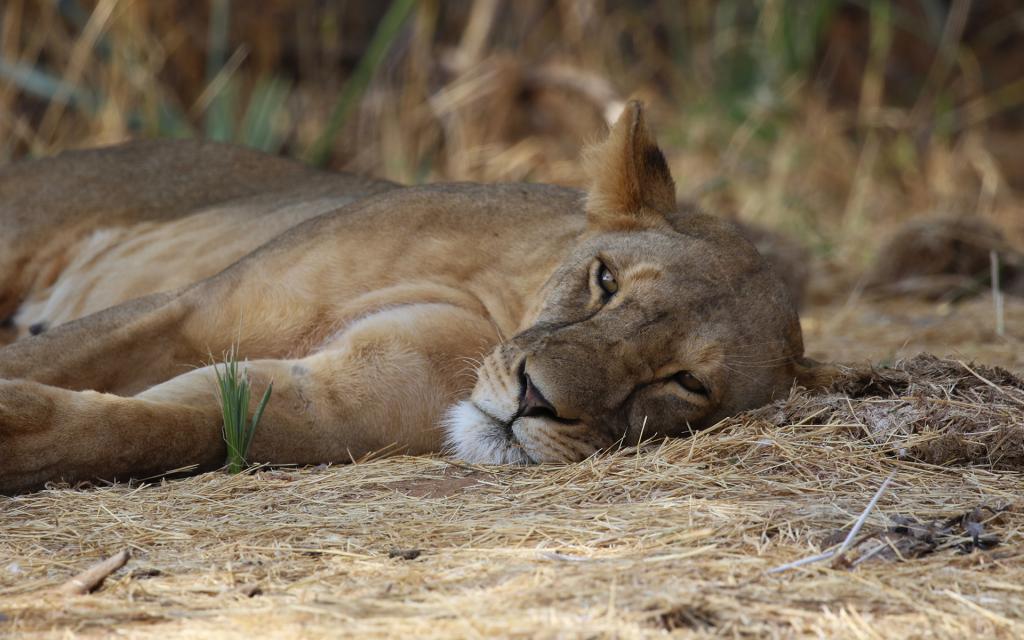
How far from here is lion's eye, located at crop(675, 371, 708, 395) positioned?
11.3 ft

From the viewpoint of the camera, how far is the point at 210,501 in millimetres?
3047

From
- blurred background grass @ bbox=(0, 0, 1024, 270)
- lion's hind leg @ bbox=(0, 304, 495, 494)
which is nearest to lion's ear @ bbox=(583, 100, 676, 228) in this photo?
lion's hind leg @ bbox=(0, 304, 495, 494)

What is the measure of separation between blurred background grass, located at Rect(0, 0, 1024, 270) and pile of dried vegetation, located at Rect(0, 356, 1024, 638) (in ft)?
15.0

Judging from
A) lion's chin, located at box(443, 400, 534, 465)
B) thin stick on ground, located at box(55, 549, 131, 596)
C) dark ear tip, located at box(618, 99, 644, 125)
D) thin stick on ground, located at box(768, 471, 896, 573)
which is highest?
dark ear tip, located at box(618, 99, 644, 125)

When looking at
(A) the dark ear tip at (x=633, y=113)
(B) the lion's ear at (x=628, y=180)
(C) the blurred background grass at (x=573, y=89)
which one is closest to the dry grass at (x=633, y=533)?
(B) the lion's ear at (x=628, y=180)

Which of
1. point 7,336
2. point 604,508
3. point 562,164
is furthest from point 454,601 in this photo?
point 562,164

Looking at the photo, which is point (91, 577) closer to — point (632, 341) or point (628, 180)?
point (632, 341)

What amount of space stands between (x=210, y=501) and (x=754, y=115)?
702 centimetres

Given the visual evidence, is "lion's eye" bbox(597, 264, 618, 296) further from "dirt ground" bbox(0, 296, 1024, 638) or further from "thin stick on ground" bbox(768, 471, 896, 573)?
"thin stick on ground" bbox(768, 471, 896, 573)

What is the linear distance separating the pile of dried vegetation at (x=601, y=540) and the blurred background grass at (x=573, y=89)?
180 inches

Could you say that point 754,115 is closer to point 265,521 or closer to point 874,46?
point 874,46

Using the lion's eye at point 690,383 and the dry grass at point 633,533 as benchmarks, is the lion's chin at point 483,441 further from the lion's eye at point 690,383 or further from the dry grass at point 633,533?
the lion's eye at point 690,383

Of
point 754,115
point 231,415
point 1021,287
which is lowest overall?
point 1021,287

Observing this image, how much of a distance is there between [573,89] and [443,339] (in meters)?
5.29
